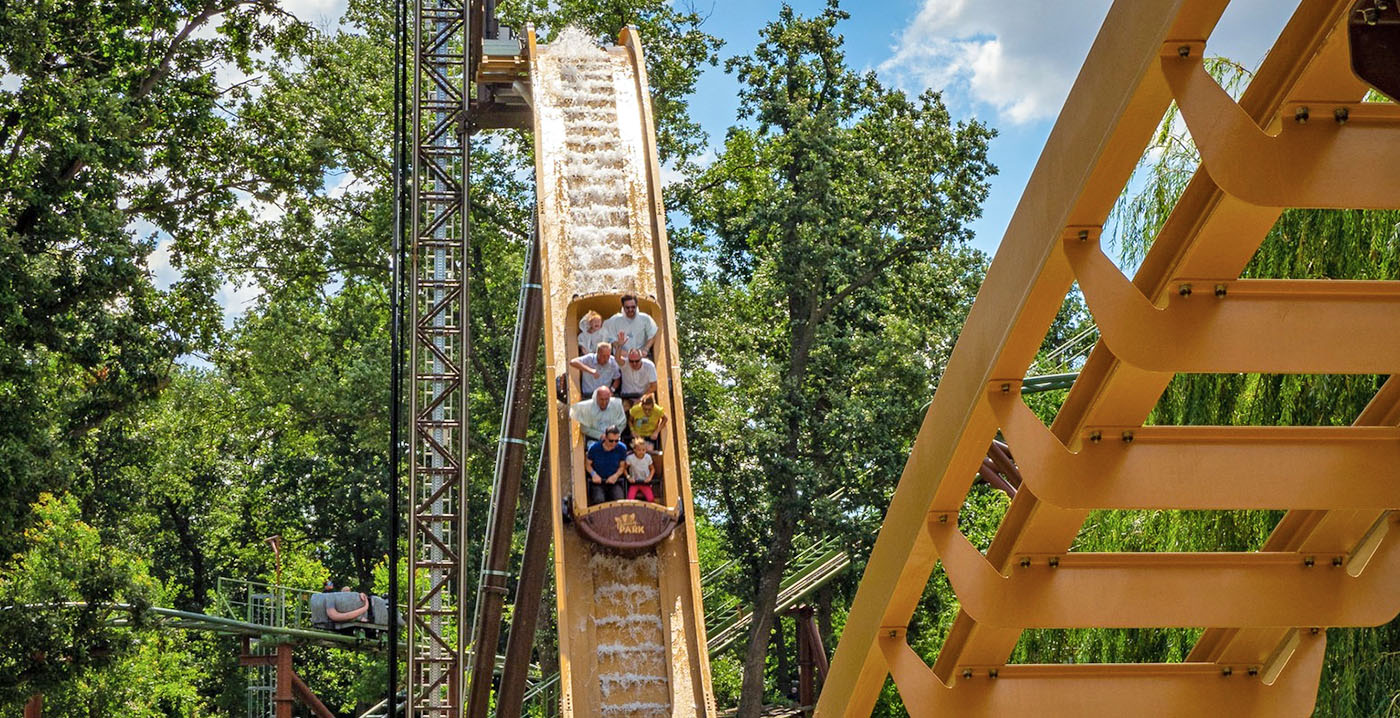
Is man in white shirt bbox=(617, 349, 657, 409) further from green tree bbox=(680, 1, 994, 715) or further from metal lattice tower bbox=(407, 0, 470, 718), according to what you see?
green tree bbox=(680, 1, 994, 715)

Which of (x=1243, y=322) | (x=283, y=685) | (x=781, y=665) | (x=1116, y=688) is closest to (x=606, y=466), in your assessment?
(x=1116, y=688)

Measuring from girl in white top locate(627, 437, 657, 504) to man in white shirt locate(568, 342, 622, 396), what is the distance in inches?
20.8

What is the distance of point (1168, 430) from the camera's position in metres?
4.60

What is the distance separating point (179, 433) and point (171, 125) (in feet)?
52.9

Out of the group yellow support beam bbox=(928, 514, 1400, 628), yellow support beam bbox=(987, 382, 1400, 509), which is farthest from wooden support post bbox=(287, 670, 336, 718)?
yellow support beam bbox=(987, 382, 1400, 509)

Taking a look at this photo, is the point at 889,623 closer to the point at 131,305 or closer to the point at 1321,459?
the point at 1321,459

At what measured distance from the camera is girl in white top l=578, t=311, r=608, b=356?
1108cm

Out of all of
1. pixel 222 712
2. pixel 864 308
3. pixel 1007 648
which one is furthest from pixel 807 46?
pixel 1007 648

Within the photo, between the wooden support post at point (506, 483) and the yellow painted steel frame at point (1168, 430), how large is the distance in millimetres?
8109

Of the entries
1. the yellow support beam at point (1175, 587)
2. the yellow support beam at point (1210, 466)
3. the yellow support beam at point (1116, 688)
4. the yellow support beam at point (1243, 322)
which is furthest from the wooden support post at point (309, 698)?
the yellow support beam at point (1243, 322)

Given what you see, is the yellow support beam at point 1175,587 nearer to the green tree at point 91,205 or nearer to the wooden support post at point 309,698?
the green tree at point 91,205

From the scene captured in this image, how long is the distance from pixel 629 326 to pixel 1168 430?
22.2ft

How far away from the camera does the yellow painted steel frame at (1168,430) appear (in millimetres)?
3711

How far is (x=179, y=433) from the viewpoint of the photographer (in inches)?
1366
